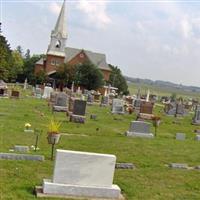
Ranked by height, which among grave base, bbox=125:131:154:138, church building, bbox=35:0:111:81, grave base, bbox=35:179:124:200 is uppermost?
church building, bbox=35:0:111:81

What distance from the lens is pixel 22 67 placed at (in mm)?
101000

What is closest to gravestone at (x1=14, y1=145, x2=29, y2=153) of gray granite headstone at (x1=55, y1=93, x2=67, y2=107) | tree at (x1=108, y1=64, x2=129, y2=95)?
gray granite headstone at (x1=55, y1=93, x2=67, y2=107)

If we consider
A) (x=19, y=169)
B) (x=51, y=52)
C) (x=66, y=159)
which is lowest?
(x=19, y=169)

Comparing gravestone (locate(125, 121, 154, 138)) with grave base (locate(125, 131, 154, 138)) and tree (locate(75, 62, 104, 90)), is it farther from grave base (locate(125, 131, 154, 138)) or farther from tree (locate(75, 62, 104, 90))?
tree (locate(75, 62, 104, 90))

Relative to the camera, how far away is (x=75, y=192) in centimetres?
871

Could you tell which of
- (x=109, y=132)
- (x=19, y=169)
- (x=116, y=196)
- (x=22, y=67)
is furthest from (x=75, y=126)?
(x=22, y=67)

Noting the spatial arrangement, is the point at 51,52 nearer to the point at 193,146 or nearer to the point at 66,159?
the point at 193,146

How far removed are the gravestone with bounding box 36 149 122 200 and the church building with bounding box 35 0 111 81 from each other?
3161 inches

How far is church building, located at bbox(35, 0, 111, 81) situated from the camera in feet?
298

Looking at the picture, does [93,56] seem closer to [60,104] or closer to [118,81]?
[118,81]

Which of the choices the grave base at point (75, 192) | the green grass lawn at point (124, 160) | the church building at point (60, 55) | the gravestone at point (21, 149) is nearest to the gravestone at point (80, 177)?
the grave base at point (75, 192)

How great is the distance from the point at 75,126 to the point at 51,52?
7263cm

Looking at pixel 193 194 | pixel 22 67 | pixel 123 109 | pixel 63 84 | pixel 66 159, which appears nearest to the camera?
pixel 66 159

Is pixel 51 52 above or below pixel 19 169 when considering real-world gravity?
above
